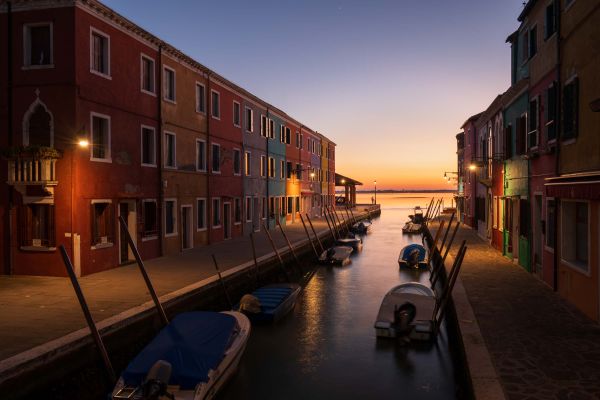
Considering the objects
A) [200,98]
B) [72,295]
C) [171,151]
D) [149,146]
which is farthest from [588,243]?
[200,98]


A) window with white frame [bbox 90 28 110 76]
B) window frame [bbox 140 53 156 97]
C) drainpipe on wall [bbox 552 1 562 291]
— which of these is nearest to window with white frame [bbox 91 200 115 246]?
window with white frame [bbox 90 28 110 76]

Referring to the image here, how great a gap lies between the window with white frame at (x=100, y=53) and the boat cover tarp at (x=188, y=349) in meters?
10.5

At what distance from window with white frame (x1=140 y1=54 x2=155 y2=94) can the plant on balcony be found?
17.8 feet

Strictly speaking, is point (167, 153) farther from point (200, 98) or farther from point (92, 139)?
point (92, 139)

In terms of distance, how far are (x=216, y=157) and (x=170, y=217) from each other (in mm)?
6161

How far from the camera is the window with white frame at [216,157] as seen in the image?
2613 centimetres

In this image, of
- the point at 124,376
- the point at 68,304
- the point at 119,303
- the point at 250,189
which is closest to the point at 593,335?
the point at 124,376

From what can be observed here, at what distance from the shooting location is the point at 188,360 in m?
8.53

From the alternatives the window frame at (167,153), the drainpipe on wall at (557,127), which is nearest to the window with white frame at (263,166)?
the window frame at (167,153)

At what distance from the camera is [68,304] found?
39.0 feet

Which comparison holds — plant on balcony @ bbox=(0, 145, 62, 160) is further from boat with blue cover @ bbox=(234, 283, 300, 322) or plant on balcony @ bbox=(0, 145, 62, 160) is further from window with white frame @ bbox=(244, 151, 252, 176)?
window with white frame @ bbox=(244, 151, 252, 176)

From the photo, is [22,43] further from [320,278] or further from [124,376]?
[320,278]

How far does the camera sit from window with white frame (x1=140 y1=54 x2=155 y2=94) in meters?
19.2

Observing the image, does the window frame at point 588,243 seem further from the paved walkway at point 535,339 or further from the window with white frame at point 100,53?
the window with white frame at point 100,53
